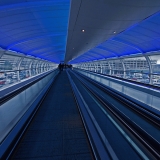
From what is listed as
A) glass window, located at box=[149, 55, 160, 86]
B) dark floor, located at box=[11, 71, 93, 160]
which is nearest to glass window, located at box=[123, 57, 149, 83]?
glass window, located at box=[149, 55, 160, 86]

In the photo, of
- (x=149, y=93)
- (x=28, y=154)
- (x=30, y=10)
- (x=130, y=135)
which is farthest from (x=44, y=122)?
(x=149, y=93)

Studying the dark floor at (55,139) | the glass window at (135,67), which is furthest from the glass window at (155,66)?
the dark floor at (55,139)

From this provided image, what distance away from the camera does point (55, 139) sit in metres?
3.59

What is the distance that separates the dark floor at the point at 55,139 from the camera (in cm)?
301

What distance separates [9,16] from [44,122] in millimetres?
4225

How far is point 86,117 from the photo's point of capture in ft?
16.1

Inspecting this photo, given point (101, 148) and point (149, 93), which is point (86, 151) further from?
point (149, 93)

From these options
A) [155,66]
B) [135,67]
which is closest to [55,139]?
[155,66]

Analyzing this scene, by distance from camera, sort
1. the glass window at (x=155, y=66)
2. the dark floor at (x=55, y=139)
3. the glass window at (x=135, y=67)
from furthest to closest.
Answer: the glass window at (x=135, y=67) → the glass window at (x=155, y=66) → the dark floor at (x=55, y=139)

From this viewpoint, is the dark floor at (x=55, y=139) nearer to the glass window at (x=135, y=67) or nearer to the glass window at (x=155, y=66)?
the glass window at (x=155, y=66)

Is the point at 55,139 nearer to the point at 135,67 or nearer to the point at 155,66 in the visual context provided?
the point at 155,66

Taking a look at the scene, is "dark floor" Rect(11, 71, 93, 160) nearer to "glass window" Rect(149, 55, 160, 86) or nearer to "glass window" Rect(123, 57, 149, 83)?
"glass window" Rect(149, 55, 160, 86)

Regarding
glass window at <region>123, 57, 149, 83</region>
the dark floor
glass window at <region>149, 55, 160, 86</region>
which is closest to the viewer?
the dark floor

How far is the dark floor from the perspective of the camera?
3.01 metres
